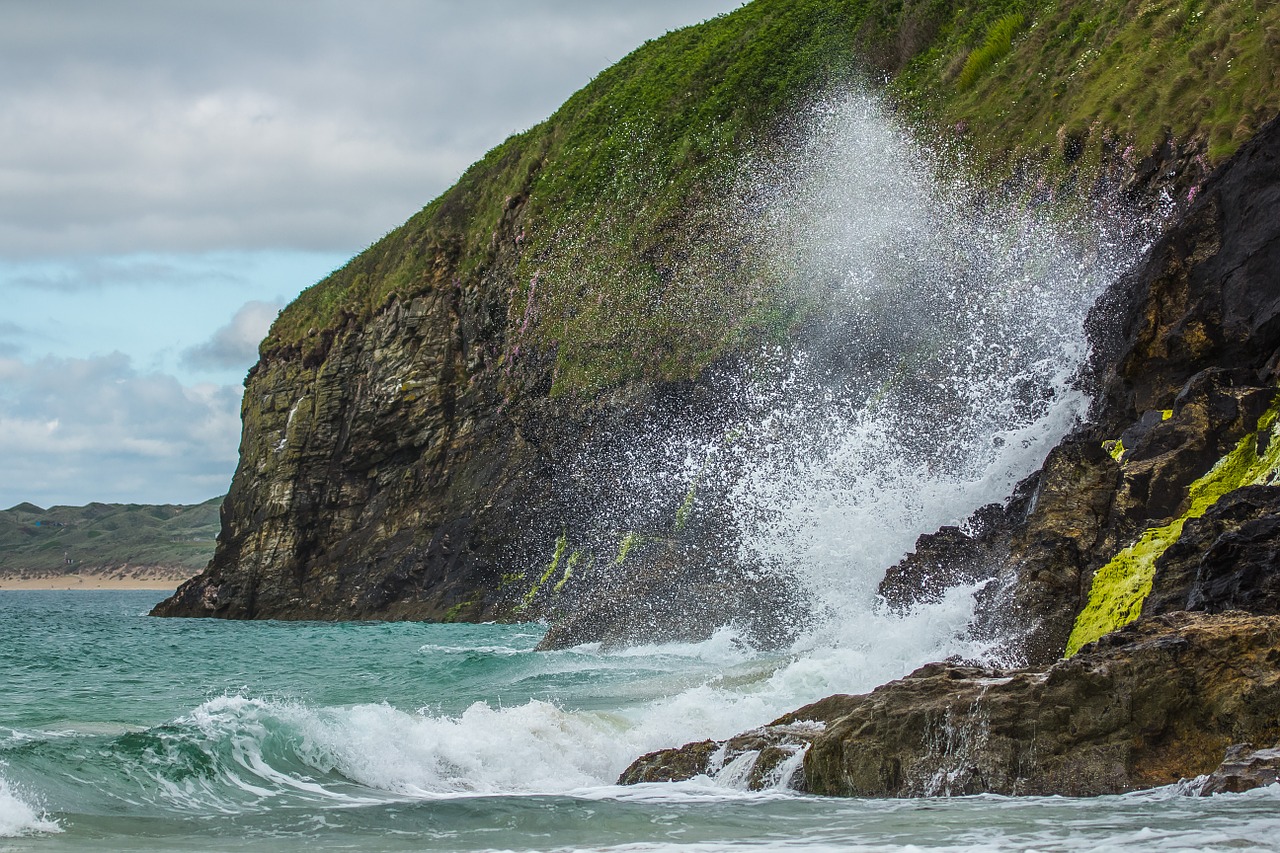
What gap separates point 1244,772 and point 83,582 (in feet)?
626

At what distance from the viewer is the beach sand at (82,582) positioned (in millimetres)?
170875

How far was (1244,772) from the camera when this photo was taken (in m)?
6.25

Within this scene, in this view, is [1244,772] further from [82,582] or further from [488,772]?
[82,582]

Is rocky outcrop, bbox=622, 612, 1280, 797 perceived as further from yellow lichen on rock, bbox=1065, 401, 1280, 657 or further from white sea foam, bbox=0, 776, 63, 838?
white sea foam, bbox=0, 776, 63, 838

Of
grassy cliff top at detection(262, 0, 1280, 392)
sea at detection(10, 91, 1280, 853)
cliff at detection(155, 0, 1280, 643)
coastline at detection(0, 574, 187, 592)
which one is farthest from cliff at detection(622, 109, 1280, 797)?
coastline at detection(0, 574, 187, 592)

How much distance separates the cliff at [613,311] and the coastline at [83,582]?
429ft

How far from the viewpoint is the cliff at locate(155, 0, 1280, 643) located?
21.2 metres

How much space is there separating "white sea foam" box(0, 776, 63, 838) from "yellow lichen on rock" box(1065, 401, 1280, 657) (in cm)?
781

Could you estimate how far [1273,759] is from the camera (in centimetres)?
625

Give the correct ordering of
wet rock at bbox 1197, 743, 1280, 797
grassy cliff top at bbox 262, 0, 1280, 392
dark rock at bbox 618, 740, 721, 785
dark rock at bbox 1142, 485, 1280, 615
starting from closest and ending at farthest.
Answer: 1. wet rock at bbox 1197, 743, 1280, 797
2. dark rock at bbox 1142, 485, 1280, 615
3. dark rock at bbox 618, 740, 721, 785
4. grassy cliff top at bbox 262, 0, 1280, 392

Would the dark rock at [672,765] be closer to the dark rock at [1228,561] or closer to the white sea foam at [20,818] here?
the dark rock at [1228,561]

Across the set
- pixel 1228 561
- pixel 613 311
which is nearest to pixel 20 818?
pixel 1228 561

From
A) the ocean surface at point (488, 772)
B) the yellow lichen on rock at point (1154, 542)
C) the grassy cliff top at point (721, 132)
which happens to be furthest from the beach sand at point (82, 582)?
the yellow lichen on rock at point (1154, 542)

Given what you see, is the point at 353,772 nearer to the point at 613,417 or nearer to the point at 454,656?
the point at 454,656
